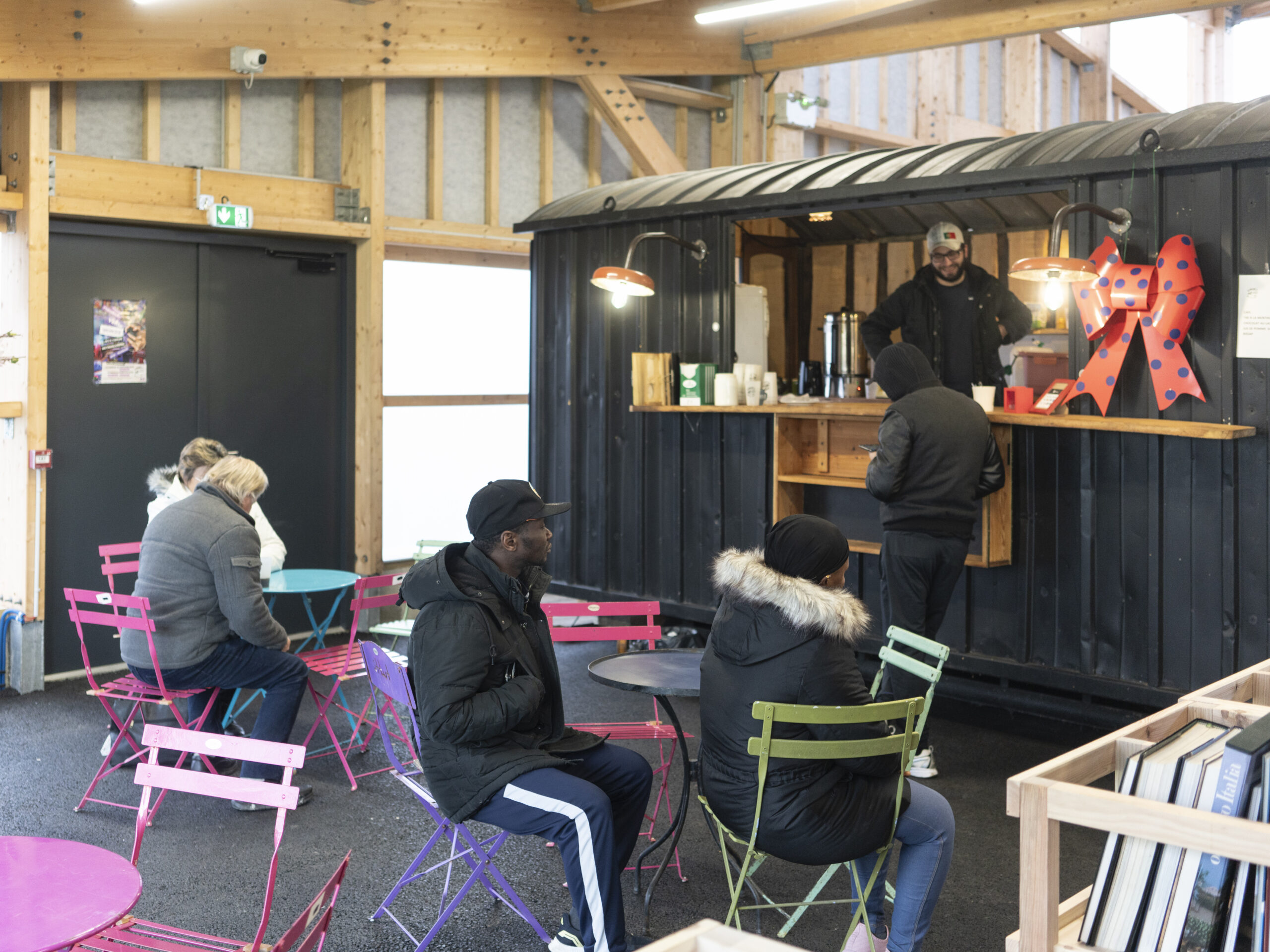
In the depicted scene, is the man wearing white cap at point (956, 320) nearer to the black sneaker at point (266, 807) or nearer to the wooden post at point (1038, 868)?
the black sneaker at point (266, 807)

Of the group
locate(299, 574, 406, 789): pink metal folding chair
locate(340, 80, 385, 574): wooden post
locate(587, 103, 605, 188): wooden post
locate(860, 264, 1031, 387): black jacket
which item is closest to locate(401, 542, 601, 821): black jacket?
locate(299, 574, 406, 789): pink metal folding chair

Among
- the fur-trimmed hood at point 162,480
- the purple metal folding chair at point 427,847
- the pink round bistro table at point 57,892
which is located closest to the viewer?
the pink round bistro table at point 57,892

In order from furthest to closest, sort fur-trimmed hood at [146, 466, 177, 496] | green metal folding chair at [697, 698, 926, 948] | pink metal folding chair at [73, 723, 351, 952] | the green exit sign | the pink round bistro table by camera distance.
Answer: the green exit sign
fur-trimmed hood at [146, 466, 177, 496]
green metal folding chair at [697, 698, 926, 948]
pink metal folding chair at [73, 723, 351, 952]
the pink round bistro table

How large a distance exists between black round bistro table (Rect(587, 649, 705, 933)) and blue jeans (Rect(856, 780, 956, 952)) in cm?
73

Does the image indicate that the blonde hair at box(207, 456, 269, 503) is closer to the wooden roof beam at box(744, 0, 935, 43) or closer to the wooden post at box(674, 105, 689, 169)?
the wooden roof beam at box(744, 0, 935, 43)

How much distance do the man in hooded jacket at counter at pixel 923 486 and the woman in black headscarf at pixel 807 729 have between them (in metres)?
1.89

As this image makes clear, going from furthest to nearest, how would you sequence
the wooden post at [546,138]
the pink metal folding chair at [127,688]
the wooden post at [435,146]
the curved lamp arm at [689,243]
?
the wooden post at [546,138], the wooden post at [435,146], the curved lamp arm at [689,243], the pink metal folding chair at [127,688]

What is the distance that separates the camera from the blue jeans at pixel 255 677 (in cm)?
493

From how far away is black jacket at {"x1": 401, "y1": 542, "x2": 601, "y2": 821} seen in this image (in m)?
3.20

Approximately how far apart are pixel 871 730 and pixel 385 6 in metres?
6.36

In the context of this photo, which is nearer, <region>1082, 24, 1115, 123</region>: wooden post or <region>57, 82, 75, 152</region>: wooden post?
<region>57, 82, 75, 152</region>: wooden post

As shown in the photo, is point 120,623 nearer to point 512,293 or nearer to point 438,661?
point 438,661

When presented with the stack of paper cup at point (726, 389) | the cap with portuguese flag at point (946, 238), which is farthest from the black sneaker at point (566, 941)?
the cap with portuguese flag at point (946, 238)

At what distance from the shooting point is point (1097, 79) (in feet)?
44.6
